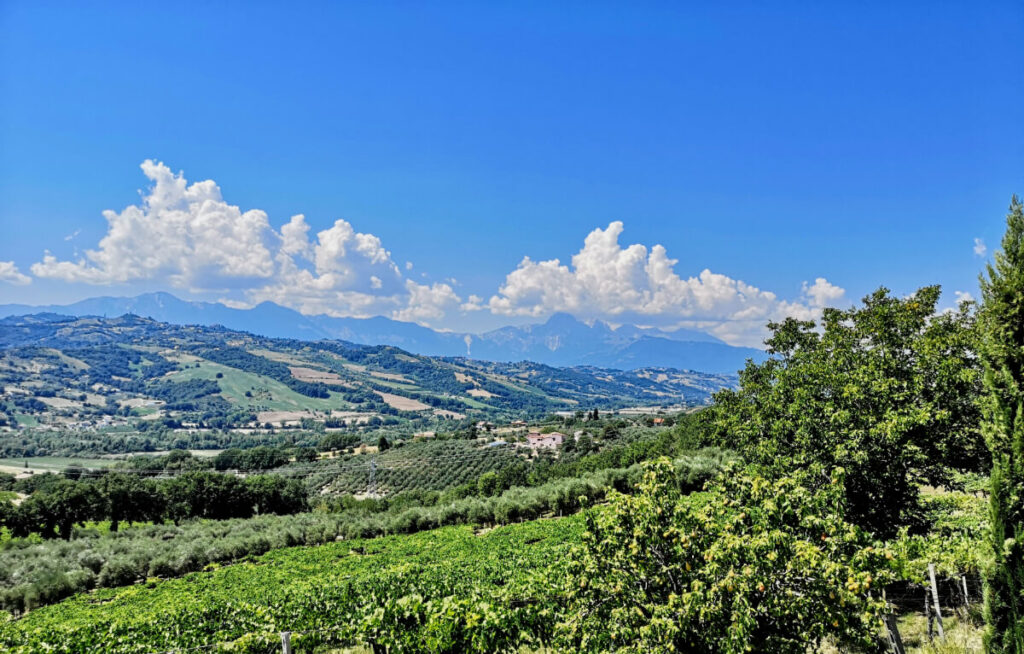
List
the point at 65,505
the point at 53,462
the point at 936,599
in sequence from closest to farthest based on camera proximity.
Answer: the point at 936,599 → the point at 65,505 → the point at 53,462

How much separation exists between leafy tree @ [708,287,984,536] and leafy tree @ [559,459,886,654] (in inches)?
294

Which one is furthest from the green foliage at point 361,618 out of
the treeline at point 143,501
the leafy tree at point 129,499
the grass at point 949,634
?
the leafy tree at point 129,499

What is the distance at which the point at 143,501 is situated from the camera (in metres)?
73.6

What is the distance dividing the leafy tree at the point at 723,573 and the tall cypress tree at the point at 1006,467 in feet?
8.04

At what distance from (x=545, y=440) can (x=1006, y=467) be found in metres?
131

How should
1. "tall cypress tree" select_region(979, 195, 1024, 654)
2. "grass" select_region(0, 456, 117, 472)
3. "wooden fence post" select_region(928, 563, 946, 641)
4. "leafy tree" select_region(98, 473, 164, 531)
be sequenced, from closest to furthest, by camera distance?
"tall cypress tree" select_region(979, 195, 1024, 654)
"wooden fence post" select_region(928, 563, 946, 641)
"leafy tree" select_region(98, 473, 164, 531)
"grass" select_region(0, 456, 117, 472)

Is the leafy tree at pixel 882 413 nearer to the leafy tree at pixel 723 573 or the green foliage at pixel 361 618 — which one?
the leafy tree at pixel 723 573

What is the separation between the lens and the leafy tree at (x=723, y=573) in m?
6.51

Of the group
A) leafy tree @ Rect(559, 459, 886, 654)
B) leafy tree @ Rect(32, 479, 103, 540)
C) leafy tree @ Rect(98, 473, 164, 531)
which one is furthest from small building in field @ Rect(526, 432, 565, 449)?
leafy tree @ Rect(559, 459, 886, 654)

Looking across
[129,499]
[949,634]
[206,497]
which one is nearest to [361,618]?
[949,634]

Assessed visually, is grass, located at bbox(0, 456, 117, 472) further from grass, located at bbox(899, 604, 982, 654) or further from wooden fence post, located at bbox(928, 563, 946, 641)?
wooden fence post, located at bbox(928, 563, 946, 641)

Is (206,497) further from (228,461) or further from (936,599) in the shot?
(936,599)

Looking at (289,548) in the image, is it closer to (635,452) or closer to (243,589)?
(243,589)

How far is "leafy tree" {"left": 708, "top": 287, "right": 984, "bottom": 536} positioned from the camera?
47.7ft
